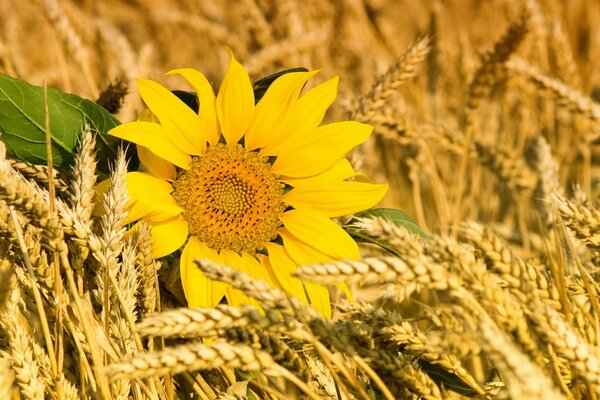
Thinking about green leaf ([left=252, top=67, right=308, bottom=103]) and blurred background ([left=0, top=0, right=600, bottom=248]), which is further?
blurred background ([left=0, top=0, right=600, bottom=248])

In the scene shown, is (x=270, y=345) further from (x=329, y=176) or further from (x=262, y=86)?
(x=262, y=86)

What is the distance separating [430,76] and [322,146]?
1576 mm

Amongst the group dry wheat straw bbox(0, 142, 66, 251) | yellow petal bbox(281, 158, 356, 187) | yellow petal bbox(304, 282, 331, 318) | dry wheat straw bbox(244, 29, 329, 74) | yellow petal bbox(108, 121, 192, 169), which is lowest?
yellow petal bbox(304, 282, 331, 318)

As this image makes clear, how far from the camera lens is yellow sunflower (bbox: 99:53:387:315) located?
966 mm

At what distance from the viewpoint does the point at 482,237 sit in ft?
2.51

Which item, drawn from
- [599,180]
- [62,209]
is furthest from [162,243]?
[599,180]

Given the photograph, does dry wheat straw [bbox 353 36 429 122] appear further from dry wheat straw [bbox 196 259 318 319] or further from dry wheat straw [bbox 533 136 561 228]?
dry wheat straw [bbox 196 259 318 319]

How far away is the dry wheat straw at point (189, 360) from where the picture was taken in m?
0.64

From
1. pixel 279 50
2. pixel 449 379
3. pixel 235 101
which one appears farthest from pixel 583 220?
pixel 279 50

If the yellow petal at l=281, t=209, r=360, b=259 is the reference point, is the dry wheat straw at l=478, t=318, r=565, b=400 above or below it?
below

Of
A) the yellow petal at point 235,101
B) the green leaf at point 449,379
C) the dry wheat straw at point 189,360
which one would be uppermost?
the yellow petal at point 235,101

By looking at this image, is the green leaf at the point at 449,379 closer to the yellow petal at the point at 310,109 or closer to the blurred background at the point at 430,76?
the blurred background at the point at 430,76

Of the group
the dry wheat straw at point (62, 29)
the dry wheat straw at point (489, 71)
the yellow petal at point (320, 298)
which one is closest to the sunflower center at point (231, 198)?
the yellow petal at point (320, 298)

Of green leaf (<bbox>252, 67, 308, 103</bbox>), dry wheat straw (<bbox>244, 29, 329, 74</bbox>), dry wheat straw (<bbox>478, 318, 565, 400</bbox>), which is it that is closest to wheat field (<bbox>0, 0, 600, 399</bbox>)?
dry wheat straw (<bbox>478, 318, 565, 400</bbox>)
